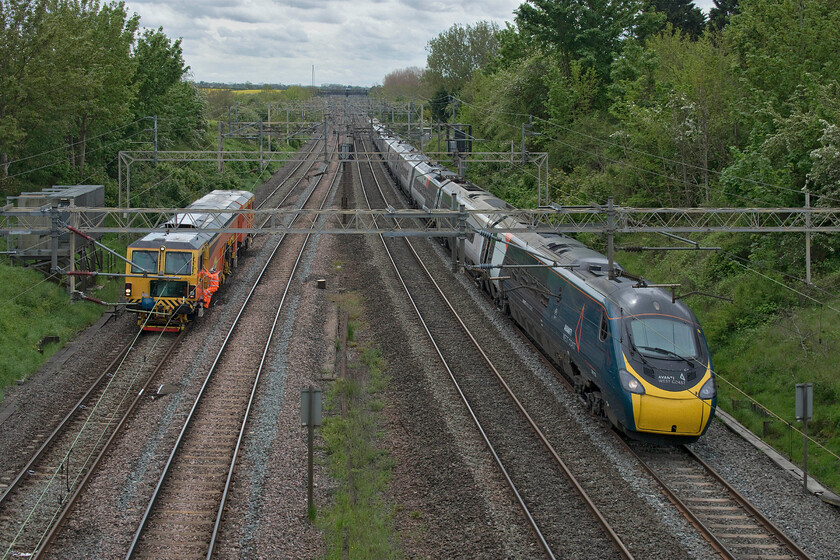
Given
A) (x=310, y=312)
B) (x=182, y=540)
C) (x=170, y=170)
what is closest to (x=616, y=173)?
(x=310, y=312)

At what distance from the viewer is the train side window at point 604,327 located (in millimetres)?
14625

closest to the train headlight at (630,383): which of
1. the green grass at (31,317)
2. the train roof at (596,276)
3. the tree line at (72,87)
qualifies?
the train roof at (596,276)

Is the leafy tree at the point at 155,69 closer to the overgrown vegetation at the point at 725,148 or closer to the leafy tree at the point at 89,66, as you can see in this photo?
the leafy tree at the point at 89,66

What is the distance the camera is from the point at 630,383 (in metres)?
13.7

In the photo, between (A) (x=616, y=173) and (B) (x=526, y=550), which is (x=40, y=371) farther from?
(A) (x=616, y=173)

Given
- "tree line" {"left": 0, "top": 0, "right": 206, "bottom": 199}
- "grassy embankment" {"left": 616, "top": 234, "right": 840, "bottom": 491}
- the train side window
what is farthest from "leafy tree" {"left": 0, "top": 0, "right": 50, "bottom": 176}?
"grassy embankment" {"left": 616, "top": 234, "right": 840, "bottom": 491}

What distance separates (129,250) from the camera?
21.5 metres

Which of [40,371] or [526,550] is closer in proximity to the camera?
[526,550]

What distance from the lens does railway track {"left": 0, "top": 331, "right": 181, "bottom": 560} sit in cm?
1112

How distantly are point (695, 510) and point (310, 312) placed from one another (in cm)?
1431

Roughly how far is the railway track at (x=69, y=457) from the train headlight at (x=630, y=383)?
9365mm

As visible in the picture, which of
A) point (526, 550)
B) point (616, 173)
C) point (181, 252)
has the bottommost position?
point (526, 550)

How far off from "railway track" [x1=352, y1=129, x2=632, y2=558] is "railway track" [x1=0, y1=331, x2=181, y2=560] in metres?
7.08

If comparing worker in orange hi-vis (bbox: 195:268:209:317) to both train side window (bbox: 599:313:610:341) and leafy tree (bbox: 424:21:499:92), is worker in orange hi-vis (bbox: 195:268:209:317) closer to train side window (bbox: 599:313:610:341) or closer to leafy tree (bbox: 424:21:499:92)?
train side window (bbox: 599:313:610:341)
